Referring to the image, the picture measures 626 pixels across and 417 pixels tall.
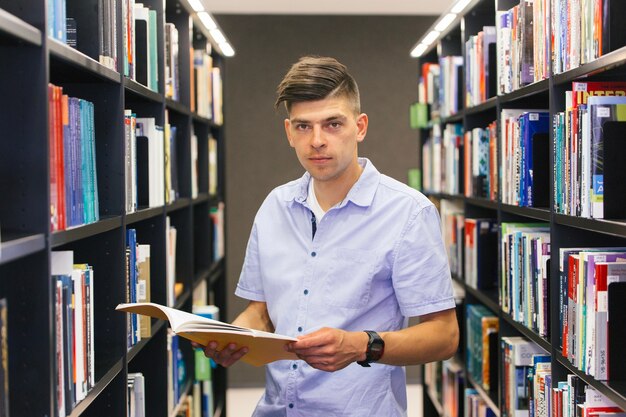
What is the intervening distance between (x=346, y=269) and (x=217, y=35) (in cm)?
261

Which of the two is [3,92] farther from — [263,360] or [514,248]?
[514,248]

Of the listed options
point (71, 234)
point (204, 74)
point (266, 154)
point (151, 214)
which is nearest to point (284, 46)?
point (266, 154)

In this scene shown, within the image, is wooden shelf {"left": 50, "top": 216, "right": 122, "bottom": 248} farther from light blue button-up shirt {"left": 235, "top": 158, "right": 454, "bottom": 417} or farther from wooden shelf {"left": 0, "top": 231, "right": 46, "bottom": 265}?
light blue button-up shirt {"left": 235, "top": 158, "right": 454, "bottom": 417}

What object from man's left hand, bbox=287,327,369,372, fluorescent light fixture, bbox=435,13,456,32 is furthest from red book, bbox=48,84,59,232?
fluorescent light fixture, bbox=435,13,456,32

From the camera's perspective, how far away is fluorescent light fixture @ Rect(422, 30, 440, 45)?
4219 mm

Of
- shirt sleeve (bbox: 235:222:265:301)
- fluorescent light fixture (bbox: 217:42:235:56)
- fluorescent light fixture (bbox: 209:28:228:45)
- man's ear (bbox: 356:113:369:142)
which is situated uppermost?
fluorescent light fixture (bbox: 217:42:235:56)

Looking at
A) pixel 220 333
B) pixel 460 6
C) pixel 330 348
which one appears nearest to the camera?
pixel 220 333

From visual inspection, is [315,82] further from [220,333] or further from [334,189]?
[220,333]

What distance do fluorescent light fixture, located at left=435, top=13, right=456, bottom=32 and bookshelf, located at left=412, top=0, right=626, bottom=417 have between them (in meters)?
0.02

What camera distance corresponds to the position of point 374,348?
191cm

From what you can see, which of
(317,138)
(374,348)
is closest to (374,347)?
(374,348)

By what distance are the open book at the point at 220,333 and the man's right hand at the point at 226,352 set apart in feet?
0.04

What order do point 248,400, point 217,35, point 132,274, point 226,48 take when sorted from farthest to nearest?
point 248,400 → point 226,48 → point 217,35 → point 132,274

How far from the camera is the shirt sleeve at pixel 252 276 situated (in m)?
2.33
